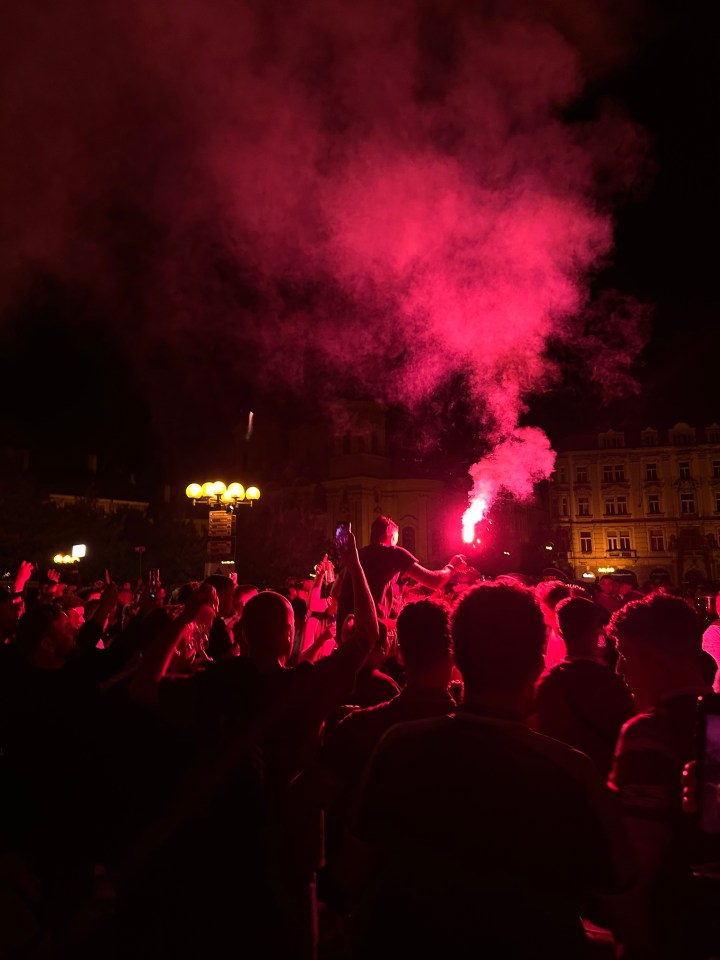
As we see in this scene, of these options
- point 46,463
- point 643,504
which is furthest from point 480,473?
point 46,463

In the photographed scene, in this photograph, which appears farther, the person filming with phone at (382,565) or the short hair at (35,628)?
the person filming with phone at (382,565)

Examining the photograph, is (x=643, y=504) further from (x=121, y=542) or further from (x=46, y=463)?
(x=46, y=463)

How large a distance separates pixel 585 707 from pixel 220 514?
39.6 ft

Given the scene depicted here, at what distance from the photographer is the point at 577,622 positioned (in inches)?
152

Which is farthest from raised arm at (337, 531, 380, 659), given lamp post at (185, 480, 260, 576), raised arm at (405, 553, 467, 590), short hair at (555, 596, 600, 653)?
lamp post at (185, 480, 260, 576)

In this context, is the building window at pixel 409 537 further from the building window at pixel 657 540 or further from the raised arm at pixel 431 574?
the raised arm at pixel 431 574

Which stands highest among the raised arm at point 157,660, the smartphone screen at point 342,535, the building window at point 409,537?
the building window at point 409,537

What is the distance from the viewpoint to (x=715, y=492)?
59.4 m

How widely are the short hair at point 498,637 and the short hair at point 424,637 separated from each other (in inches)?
31.5

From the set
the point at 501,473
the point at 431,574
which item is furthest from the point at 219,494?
the point at 431,574

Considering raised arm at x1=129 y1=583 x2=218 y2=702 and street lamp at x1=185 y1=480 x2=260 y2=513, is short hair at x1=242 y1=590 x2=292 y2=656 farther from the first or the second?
street lamp at x1=185 y1=480 x2=260 y2=513

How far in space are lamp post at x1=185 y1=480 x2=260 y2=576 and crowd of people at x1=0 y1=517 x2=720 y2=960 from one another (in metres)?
9.17

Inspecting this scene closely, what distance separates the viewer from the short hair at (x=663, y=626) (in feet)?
9.40

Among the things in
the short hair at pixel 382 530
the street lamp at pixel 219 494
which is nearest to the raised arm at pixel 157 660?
the short hair at pixel 382 530
